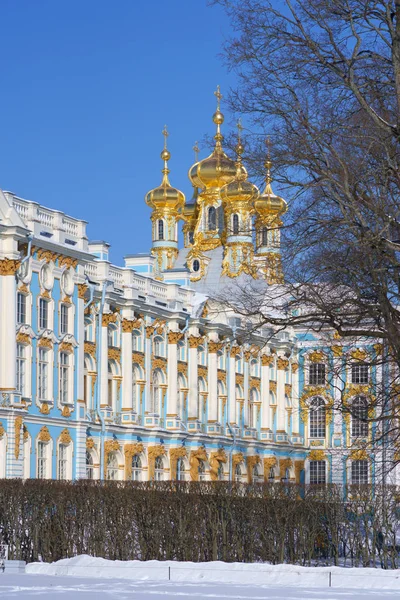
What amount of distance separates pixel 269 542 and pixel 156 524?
2.26 meters

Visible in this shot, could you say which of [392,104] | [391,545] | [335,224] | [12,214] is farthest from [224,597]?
[12,214]

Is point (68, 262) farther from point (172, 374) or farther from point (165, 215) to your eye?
point (165, 215)

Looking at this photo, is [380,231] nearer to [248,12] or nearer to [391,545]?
[248,12]

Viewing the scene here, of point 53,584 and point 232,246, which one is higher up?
point 232,246

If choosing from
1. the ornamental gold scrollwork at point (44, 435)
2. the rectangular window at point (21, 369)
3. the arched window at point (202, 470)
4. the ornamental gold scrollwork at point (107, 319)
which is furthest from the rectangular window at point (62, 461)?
the arched window at point (202, 470)

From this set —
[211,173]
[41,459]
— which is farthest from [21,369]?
[211,173]

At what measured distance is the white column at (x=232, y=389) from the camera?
68312mm

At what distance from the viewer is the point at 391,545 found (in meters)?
29.1

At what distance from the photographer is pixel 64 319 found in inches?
2037

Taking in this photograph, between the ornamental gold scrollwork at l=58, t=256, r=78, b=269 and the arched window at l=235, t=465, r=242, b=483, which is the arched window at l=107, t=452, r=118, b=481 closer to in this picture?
the ornamental gold scrollwork at l=58, t=256, r=78, b=269

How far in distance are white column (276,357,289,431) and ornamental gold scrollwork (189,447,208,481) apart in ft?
36.0

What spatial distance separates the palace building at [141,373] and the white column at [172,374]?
0.04 meters

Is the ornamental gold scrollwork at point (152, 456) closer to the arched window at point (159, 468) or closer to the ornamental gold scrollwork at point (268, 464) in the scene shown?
the arched window at point (159, 468)

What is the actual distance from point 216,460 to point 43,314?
18.4 m
